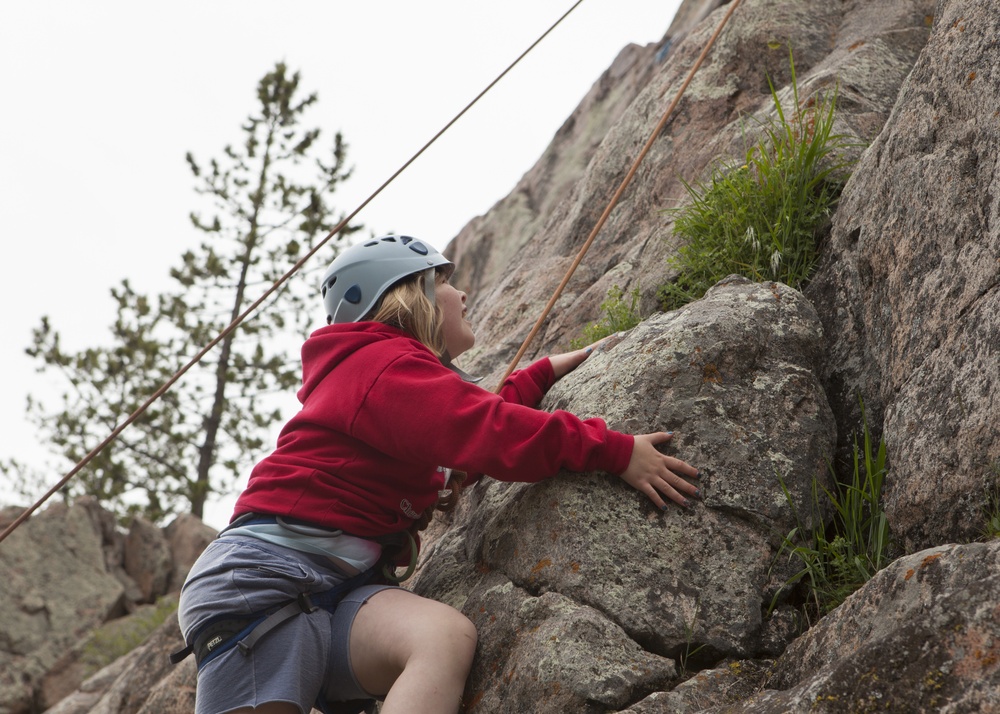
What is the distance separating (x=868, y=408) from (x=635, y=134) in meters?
4.13

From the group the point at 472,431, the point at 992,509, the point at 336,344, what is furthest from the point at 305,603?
the point at 992,509

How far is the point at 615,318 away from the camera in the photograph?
16.2 ft

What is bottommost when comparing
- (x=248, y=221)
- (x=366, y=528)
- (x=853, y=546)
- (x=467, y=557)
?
(x=853, y=546)

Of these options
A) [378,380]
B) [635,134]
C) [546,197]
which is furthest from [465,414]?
[546,197]

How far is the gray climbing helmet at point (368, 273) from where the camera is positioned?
12.8 feet

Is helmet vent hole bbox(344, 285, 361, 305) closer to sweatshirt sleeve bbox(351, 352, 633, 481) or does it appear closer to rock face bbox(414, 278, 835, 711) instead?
sweatshirt sleeve bbox(351, 352, 633, 481)

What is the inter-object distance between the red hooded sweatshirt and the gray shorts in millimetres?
202

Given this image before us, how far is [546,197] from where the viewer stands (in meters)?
10.5

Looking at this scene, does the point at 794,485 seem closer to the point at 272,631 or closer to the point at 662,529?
the point at 662,529

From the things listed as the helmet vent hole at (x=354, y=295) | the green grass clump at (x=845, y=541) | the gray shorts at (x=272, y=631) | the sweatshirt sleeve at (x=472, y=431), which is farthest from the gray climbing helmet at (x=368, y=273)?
the green grass clump at (x=845, y=541)

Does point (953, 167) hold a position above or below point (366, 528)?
below

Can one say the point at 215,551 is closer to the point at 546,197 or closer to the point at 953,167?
the point at 953,167

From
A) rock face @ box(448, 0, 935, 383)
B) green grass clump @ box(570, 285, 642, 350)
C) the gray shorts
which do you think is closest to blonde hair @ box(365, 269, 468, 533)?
the gray shorts

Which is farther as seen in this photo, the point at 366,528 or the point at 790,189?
the point at 790,189
